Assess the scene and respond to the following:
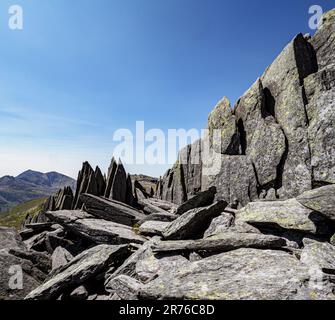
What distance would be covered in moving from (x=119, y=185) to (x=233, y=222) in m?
17.2

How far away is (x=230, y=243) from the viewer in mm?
13195

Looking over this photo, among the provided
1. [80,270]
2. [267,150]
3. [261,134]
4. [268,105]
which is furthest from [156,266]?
[268,105]

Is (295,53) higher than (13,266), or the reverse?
(295,53)

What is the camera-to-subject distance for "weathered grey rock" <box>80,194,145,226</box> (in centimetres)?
2542

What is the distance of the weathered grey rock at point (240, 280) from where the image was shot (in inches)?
366

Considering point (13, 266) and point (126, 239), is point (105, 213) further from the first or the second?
point (13, 266)

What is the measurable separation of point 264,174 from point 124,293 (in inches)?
592

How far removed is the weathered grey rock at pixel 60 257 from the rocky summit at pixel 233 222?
0.11 m

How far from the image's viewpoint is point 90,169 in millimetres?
32031

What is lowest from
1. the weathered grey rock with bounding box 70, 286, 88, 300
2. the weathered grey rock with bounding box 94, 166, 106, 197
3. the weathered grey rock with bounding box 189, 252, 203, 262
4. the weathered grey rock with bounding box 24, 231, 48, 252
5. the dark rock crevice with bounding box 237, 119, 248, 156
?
the weathered grey rock with bounding box 70, 286, 88, 300

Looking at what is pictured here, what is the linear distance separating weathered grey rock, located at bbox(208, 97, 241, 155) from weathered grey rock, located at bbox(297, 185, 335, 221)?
9.89 m

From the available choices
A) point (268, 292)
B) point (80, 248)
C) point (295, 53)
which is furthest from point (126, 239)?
point (295, 53)

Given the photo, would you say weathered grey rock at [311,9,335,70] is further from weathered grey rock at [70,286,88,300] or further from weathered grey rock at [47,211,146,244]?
weathered grey rock at [70,286,88,300]

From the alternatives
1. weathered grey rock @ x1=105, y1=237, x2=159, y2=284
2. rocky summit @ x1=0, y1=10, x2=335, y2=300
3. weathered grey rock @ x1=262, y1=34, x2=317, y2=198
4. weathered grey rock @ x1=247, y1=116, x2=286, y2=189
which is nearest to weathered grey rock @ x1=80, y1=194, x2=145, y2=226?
rocky summit @ x1=0, y1=10, x2=335, y2=300
